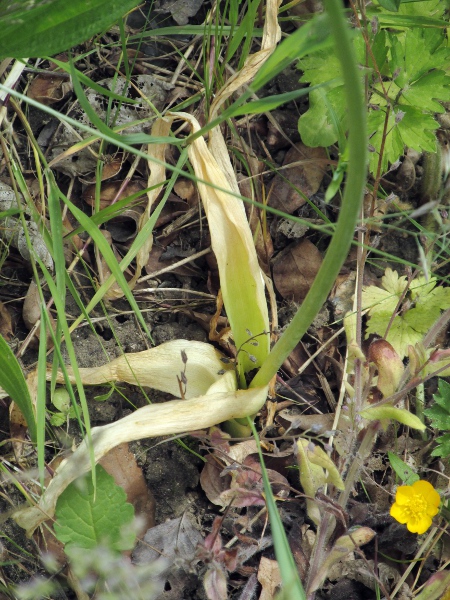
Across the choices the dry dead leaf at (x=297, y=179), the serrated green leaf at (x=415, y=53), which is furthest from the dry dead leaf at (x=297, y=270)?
the serrated green leaf at (x=415, y=53)

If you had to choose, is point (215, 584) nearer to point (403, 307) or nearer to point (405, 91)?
point (403, 307)

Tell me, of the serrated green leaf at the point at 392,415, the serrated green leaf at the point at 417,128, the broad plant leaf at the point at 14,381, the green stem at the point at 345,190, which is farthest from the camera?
the serrated green leaf at the point at 417,128

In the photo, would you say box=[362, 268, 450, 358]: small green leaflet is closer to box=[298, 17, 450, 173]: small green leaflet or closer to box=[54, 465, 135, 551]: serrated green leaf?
box=[298, 17, 450, 173]: small green leaflet

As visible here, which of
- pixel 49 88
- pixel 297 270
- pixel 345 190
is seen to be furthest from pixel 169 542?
pixel 49 88

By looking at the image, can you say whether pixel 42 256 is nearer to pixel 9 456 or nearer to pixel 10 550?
pixel 9 456

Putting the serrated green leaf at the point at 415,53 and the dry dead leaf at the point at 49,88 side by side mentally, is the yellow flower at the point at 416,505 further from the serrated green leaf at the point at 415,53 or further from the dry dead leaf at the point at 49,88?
the dry dead leaf at the point at 49,88

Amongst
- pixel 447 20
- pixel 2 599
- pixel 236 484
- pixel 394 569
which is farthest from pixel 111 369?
pixel 447 20

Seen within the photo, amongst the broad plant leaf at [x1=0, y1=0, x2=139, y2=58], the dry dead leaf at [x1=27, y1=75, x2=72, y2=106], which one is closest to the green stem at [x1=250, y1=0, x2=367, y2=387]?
the broad plant leaf at [x1=0, y1=0, x2=139, y2=58]
